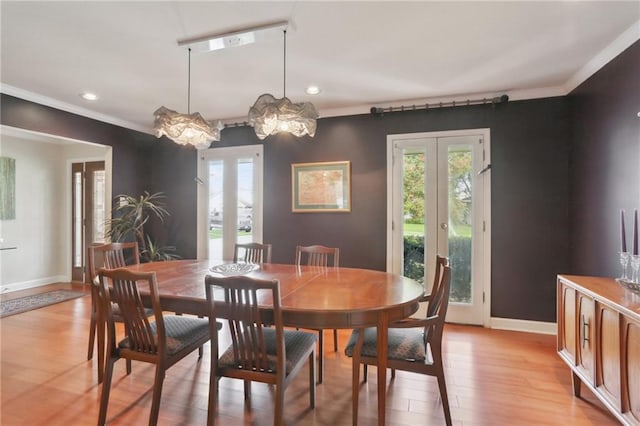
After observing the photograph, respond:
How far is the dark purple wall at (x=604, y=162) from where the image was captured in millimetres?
2174

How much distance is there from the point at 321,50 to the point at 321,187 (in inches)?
69.5

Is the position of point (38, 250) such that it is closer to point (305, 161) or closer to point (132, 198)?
point (132, 198)

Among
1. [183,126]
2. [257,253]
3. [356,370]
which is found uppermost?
[183,126]

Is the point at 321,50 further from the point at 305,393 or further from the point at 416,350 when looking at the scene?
the point at 305,393

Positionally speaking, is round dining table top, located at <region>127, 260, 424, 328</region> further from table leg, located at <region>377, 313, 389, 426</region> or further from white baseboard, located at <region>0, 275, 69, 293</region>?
white baseboard, located at <region>0, 275, 69, 293</region>

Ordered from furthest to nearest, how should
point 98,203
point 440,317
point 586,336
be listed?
point 98,203, point 586,336, point 440,317

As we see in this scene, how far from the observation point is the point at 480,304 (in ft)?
11.0

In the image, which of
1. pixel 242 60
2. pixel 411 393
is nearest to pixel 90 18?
pixel 242 60

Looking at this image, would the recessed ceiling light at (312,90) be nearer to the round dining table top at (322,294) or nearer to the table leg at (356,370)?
the round dining table top at (322,294)

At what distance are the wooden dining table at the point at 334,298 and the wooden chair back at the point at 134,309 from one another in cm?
14

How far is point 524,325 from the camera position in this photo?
3.23m

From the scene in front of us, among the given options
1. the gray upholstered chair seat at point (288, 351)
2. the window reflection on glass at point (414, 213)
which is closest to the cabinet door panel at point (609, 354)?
the gray upholstered chair seat at point (288, 351)

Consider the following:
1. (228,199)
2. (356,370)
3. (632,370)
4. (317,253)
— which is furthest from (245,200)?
(632,370)

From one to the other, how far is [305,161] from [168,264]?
2032 millimetres
